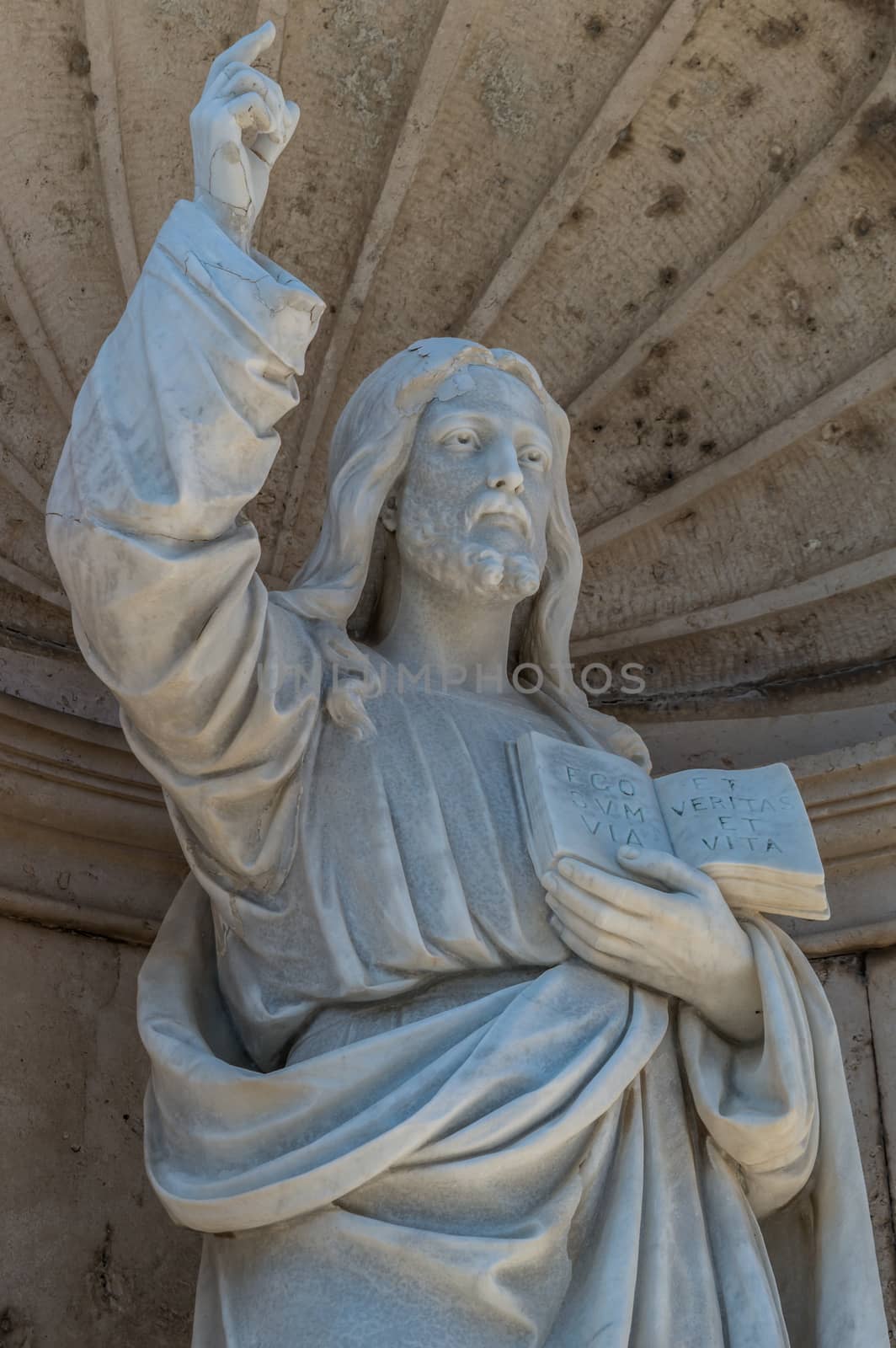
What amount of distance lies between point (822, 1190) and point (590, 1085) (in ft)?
1.34

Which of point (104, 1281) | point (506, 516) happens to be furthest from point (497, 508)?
point (104, 1281)

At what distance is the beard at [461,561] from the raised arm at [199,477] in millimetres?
380

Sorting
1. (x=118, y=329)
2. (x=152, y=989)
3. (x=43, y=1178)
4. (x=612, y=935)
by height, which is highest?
(x=118, y=329)

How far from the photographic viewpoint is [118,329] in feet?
10.3

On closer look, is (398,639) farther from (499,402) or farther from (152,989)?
(152,989)

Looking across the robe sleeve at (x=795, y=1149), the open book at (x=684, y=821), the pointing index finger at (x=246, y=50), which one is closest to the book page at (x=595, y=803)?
the open book at (x=684, y=821)

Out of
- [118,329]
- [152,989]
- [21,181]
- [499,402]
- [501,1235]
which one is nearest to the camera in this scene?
[501,1235]

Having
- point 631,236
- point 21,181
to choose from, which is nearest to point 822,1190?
point 631,236

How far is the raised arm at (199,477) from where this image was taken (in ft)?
9.80

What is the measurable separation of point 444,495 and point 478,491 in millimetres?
59

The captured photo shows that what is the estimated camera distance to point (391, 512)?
3730mm

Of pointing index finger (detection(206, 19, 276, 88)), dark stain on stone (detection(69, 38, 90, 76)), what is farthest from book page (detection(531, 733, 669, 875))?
dark stain on stone (detection(69, 38, 90, 76))

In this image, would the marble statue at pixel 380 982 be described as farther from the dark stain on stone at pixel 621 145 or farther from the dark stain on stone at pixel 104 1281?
the dark stain on stone at pixel 621 145

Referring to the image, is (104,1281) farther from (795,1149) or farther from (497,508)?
(497,508)
